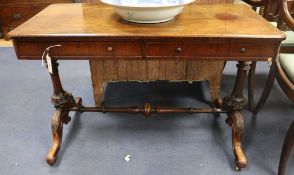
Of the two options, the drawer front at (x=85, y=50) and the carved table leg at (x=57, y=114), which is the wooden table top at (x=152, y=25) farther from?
the carved table leg at (x=57, y=114)

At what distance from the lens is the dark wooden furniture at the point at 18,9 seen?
2754 millimetres

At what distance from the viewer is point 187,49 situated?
989 mm

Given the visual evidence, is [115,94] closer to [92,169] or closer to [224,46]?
[92,169]

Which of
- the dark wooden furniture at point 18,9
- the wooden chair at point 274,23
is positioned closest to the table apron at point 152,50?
the wooden chair at point 274,23

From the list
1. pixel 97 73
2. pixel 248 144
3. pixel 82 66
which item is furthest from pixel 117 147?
pixel 82 66

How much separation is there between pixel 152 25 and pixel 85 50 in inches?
11.4

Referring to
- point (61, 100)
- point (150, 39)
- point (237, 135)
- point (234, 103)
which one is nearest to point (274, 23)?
point (234, 103)

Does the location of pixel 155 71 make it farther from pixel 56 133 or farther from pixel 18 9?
pixel 18 9

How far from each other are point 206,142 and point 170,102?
0.45 meters

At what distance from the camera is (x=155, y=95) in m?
1.90

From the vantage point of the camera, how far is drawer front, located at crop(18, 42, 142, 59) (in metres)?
0.99

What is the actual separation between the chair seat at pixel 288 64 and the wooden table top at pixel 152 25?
263mm

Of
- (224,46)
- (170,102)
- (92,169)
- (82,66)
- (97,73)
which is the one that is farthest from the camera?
(82,66)

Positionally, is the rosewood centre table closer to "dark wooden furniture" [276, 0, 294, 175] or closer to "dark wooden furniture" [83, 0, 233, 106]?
"dark wooden furniture" [276, 0, 294, 175]
